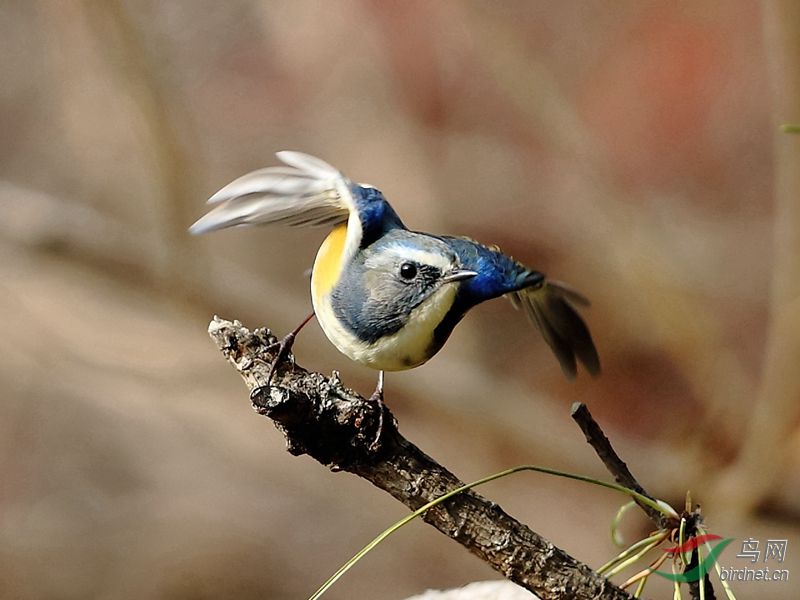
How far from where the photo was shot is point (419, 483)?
2.43 feet

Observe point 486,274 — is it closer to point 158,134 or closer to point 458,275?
point 458,275

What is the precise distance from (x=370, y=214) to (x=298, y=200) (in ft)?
0.20

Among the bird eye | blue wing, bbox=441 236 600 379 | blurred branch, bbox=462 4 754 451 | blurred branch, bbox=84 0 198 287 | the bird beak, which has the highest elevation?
blurred branch, bbox=462 4 754 451

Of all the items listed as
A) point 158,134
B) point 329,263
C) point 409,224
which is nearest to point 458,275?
point 329,263

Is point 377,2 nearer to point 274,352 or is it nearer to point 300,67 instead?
point 300,67

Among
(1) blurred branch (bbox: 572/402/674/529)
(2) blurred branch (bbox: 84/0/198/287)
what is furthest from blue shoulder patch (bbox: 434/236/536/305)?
(2) blurred branch (bbox: 84/0/198/287)

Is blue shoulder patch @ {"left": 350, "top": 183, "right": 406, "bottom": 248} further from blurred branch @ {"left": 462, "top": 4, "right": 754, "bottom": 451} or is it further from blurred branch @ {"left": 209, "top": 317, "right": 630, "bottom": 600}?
blurred branch @ {"left": 462, "top": 4, "right": 754, "bottom": 451}

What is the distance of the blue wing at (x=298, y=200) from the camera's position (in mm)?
792

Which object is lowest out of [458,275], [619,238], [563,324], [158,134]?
[458,275]

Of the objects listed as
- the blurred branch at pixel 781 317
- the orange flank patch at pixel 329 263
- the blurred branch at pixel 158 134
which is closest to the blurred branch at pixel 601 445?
the orange flank patch at pixel 329 263

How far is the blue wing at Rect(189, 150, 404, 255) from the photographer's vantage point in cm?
79

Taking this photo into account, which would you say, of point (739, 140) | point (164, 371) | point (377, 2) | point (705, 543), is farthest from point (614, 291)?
point (705, 543)

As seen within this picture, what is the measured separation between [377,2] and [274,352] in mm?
2050

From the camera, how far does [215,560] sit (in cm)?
267
